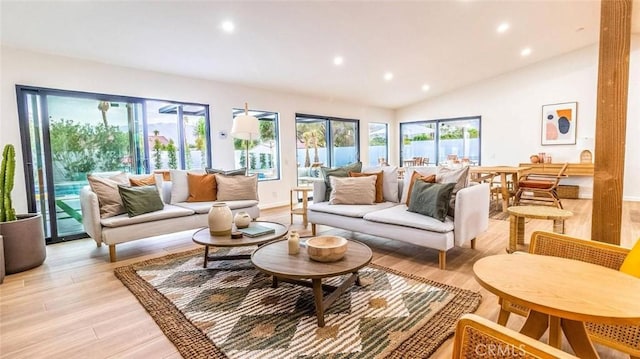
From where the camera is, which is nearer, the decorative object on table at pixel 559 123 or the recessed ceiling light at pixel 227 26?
the recessed ceiling light at pixel 227 26

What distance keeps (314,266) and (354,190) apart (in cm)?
191

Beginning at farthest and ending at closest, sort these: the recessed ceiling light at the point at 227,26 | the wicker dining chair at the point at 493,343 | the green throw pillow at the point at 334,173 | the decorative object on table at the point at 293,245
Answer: the green throw pillow at the point at 334,173 → the recessed ceiling light at the point at 227,26 → the decorative object on table at the point at 293,245 → the wicker dining chair at the point at 493,343

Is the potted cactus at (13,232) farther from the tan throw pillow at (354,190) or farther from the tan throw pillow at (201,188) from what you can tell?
the tan throw pillow at (354,190)

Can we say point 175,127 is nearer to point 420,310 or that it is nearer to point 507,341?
point 420,310

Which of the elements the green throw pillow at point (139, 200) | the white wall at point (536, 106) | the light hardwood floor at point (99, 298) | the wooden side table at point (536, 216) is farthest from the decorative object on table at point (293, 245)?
the white wall at point (536, 106)

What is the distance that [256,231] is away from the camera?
2818 mm

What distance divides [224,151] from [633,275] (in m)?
5.29

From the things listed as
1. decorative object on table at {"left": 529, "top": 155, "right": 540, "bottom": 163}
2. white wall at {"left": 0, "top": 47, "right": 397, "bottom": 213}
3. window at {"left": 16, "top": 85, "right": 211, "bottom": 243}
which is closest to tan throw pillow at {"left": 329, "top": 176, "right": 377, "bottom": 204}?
white wall at {"left": 0, "top": 47, "right": 397, "bottom": 213}

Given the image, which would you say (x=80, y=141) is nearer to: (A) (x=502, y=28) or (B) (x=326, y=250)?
(B) (x=326, y=250)

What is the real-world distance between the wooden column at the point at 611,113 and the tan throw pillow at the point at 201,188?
394 cm

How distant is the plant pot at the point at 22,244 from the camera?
9.75 ft

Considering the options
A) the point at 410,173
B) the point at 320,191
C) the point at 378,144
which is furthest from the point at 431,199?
the point at 378,144

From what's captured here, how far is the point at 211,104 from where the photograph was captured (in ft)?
17.7

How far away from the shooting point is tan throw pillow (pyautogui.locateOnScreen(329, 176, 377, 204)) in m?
3.83
